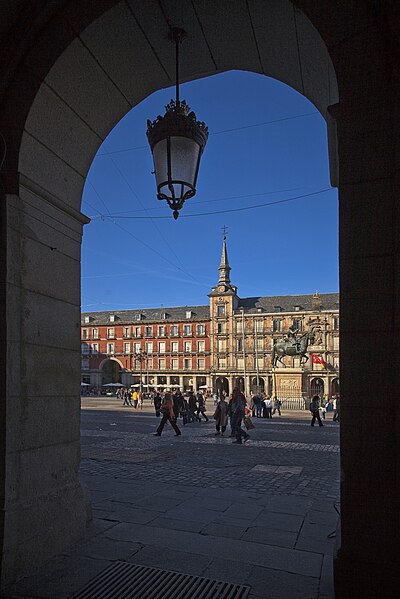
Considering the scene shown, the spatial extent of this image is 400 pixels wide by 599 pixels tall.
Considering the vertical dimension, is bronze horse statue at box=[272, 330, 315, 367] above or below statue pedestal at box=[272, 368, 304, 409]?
above

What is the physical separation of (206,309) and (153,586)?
2913 inches

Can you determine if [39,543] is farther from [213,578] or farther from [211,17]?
[211,17]

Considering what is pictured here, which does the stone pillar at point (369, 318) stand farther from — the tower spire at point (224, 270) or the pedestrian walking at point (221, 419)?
the tower spire at point (224, 270)

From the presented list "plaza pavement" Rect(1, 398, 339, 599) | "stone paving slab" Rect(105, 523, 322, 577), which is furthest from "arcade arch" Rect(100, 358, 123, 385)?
"stone paving slab" Rect(105, 523, 322, 577)

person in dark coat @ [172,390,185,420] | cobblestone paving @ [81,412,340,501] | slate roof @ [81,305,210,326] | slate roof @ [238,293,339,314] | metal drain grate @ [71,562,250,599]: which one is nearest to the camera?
metal drain grate @ [71,562,250,599]

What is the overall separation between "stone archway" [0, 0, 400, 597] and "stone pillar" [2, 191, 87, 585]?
14 mm

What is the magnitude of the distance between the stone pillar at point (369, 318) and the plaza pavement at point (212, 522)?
840mm

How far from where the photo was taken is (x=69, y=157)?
4422mm

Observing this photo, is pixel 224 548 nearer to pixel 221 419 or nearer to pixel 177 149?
pixel 177 149

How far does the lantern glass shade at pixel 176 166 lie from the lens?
4.01 meters

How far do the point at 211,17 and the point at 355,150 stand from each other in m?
1.90

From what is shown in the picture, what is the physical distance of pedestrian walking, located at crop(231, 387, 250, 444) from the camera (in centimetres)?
1259

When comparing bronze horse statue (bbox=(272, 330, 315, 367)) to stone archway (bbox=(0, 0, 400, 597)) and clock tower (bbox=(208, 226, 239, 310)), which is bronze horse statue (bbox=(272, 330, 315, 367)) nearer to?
stone archway (bbox=(0, 0, 400, 597))

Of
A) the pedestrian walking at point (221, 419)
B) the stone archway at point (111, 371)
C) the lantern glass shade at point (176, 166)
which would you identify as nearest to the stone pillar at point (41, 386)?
the lantern glass shade at point (176, 166)
